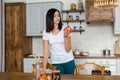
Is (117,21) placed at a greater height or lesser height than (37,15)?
lesser

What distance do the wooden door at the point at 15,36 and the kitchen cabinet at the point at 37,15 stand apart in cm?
11

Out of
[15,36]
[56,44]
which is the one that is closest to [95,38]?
[15,36]

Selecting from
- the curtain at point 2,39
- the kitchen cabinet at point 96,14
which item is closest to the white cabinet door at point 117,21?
the kitchen cabinet at point 96,14

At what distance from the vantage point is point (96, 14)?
4.14 metres

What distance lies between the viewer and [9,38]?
433cm

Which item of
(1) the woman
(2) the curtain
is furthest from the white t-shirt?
(2) the curtain

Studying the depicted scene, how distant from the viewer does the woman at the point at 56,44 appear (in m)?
2.54

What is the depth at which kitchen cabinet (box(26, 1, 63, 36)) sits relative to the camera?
4.30 metres

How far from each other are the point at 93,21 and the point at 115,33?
51cm

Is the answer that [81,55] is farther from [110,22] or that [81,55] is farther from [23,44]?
[23,44]

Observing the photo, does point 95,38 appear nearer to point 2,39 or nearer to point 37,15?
point 37,15

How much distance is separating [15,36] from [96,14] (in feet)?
5.76

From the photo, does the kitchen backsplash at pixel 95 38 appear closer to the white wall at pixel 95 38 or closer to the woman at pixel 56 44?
the white wall at pixel 95 38

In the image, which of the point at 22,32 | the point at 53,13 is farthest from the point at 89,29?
the point at 53,13
